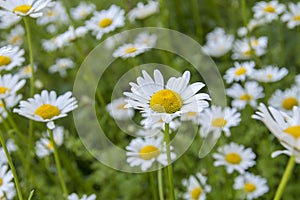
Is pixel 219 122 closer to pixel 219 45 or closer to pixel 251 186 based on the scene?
pixel 251 186

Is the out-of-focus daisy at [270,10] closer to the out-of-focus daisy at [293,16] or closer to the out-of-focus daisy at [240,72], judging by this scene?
the out-of-focus daisy at [293,16]

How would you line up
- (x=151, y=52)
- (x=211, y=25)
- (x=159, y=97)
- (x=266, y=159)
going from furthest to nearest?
(x=211, y=25)
(x=151, y=52)
(x=266, y=159)
(x=159, y=97)

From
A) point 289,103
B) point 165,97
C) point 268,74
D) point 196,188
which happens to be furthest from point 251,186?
point 165,97

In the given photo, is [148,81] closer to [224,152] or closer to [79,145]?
[224,152]

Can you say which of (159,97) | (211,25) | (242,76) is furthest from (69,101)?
(211,25)

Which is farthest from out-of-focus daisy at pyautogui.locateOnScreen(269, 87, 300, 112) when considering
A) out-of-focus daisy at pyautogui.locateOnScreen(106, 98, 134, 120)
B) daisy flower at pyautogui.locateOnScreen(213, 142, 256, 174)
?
out-of-focus daisy at pyautogui.locateOnScreen(106, 98, 134, 120)
